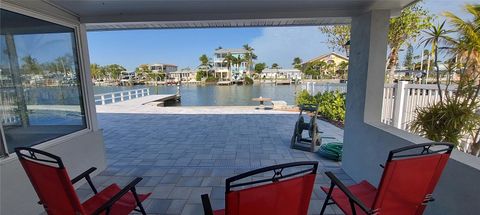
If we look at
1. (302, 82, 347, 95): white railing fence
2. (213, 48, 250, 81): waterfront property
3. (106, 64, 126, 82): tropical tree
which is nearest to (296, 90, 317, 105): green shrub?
(302, 82, 347, 95): white railing fence

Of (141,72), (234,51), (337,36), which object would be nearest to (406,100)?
(337,36)

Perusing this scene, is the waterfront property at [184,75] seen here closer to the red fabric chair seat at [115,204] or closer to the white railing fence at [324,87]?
the white railing fence at [324,87]

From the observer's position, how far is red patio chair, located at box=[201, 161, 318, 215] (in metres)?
1.10

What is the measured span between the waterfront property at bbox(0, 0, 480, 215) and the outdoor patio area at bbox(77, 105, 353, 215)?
0.07ft

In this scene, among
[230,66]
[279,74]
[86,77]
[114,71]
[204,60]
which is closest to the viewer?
[86,77]

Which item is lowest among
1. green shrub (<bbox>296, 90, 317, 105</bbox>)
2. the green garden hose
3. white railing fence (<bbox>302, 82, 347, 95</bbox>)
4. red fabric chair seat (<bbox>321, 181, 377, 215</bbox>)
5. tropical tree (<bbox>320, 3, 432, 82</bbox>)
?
the green garden hose

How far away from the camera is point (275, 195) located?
1.18 meters

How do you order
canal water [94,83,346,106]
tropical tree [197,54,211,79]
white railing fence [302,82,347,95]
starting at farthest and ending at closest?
tropical tree [197,54,211,79] < canal water [94,83,346,106] < white railing fence [302,82,347,95]

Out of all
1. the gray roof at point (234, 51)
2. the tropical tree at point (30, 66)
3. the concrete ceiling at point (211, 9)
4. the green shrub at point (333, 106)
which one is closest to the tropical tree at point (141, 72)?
the gray roof at point (234, 51)

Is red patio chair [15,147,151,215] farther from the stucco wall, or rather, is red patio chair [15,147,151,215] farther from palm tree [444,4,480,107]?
palm tree [444,4,480,107]

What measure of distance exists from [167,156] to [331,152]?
109 inches

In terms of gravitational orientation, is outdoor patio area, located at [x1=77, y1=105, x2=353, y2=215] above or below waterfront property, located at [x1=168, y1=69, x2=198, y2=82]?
below

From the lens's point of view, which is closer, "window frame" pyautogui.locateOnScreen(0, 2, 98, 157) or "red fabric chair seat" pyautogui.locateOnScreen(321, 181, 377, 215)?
"red fabric chair seat" pyautogui.locateOnScreen(321, 181, 377, 215)

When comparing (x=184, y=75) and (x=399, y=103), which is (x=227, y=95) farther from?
(x=184, y=75)
